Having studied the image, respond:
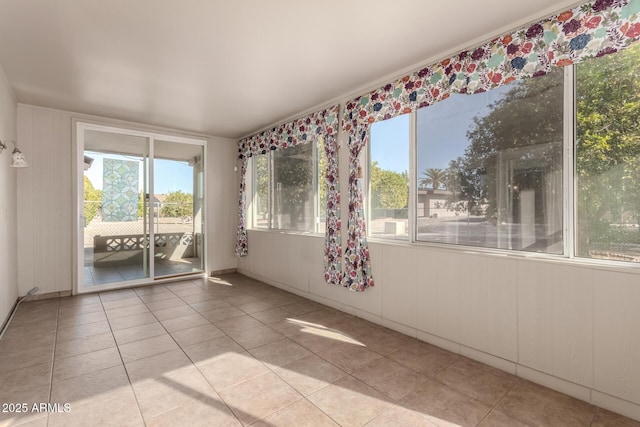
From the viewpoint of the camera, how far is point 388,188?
3.20 meters

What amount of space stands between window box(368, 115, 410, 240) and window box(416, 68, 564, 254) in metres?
0.16

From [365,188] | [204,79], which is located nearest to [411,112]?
[365,188]

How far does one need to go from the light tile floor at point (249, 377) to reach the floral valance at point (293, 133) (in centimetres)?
219

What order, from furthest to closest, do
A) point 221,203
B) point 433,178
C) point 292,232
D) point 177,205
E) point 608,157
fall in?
point 221,203, point 177,205, point 292,232, point 433,178, point 608,157

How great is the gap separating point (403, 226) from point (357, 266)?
2.08 ft

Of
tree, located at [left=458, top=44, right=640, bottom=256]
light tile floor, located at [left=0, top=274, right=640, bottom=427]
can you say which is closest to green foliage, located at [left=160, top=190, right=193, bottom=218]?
light tile floor, located at [left=0, top=274, right=640, bottom=427]

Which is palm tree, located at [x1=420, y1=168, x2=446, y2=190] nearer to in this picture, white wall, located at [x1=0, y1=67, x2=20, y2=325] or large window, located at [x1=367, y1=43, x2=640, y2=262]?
large window, located at [x1=367, y1=43, x2=640, y2=262]

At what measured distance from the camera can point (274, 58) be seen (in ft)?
8.88

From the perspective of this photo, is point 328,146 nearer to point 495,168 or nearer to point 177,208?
point 495,168

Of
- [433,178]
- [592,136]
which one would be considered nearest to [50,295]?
[433,178]

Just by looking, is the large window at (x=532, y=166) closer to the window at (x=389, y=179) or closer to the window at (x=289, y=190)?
the window at (x=389, y=179)

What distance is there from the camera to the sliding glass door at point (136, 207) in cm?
437

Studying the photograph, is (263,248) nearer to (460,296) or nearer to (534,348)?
(460,296)

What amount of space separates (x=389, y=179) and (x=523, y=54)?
4.76ft
